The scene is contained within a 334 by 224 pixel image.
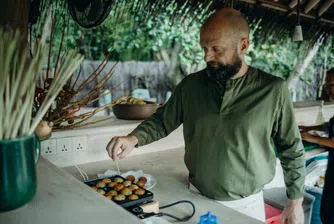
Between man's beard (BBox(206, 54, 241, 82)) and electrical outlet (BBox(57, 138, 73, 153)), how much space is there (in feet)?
3.29

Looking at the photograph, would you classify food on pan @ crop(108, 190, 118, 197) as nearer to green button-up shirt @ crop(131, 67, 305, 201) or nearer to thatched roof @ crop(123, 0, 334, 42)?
green button-up shirt @ crop(131, 67, 305, 201)

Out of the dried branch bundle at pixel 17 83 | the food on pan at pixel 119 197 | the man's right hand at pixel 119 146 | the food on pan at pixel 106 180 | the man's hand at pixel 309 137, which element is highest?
the dried branch bundle at pixel 17 83

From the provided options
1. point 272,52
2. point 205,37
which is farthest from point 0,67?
point 272,52

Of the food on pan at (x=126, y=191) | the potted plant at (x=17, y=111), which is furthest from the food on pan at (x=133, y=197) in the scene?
the potted plant at (x=17, y=111)

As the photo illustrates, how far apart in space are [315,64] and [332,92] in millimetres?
5775

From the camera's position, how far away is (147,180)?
1.73 metres

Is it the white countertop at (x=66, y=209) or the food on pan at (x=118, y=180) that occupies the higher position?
the white countertop at (x=66, y=209)

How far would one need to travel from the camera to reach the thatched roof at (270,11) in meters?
2.92

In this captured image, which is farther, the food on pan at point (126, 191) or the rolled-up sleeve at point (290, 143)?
the rolled-up sleeve at point (290, 143)

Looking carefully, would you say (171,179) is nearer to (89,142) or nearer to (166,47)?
(89,142)

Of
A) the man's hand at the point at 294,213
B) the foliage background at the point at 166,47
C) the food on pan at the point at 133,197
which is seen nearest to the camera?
the food on pan at the point at 133,197

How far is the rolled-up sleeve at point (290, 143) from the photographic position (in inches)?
58.9

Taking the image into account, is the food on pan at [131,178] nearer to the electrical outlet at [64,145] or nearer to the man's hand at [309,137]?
the electrical outlet at [64,145]

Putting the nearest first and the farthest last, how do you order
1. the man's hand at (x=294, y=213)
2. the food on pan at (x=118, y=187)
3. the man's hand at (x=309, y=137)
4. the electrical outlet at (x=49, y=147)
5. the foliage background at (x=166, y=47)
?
the food on pan at (x=118, y=187) < the man's hand at (x=294, y=213) < the electrical outlet at (x=49, y=147) < the man's hand at (x=309, y=137) < the foliage background at (x=166, y=47)
